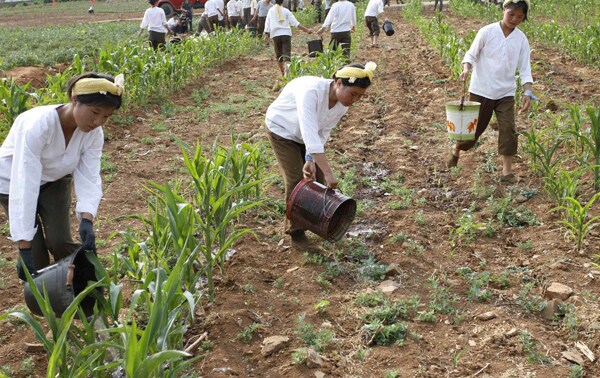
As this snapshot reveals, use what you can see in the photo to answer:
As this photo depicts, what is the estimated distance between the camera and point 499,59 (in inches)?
181

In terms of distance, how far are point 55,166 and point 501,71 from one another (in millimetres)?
3307

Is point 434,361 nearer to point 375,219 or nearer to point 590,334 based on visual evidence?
point 590,334

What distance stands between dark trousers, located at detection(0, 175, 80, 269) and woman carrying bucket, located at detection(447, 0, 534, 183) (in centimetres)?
302

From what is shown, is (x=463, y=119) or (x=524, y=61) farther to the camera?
(x=524, y=61)

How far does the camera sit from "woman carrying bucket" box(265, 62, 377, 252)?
329 centimetres

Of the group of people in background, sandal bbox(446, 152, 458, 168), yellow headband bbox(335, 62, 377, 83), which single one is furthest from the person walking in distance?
yellow headband bbox(335, 62, 377, 83)

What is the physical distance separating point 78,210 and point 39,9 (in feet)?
100

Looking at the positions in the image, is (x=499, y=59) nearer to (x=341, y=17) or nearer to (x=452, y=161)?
(x=452, y=161)

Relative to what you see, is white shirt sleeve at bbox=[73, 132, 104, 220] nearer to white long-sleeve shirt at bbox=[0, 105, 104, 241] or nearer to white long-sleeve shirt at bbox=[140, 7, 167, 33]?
white long-sleeve shirt at bbox=[0, 105, 104, 241]

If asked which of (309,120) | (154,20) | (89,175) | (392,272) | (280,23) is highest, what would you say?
(154,20)

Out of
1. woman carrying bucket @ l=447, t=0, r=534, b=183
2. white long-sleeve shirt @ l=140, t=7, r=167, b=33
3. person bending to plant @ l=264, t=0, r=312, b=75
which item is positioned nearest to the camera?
woman carrying bucket @ l=447, t=0, r=534, b=183

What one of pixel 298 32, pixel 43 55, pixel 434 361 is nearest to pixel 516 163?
pixel 434 361

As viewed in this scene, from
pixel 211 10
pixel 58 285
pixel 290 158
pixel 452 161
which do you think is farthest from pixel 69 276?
pixel 211 10

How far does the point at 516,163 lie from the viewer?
5250mm
